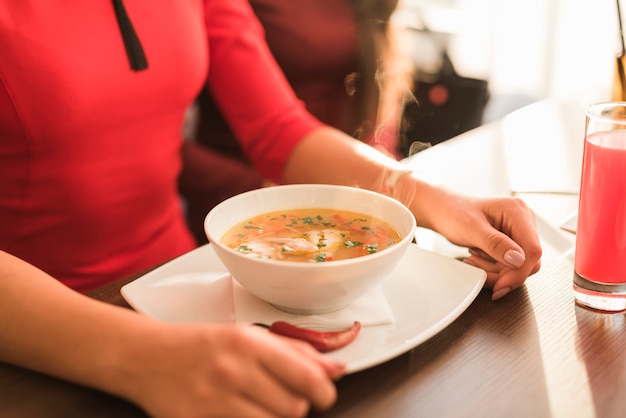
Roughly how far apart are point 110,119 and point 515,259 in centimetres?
79

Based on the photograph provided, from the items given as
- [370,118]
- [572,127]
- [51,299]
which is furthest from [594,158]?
Result: [370,118]

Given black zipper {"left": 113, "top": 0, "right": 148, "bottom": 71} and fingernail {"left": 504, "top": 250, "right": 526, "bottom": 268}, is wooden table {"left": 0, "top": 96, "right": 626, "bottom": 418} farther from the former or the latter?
black zipper {"left": 113, "top": 0, "right": 148, "bottom": 71}

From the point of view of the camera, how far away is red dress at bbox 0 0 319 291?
1167 millimetres

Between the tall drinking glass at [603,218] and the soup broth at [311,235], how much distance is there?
0.88 feet

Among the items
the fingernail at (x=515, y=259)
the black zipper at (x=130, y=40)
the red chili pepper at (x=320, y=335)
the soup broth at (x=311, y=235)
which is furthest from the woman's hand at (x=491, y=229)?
the black zipper at (x=130, y=40)

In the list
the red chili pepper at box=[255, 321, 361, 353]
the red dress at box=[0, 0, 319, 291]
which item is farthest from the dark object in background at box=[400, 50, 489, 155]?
the red chili pepper at box=[255, 321, 361, 353]

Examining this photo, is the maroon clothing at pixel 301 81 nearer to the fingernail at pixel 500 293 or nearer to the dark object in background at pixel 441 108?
the dark object in background at pixel 441 108

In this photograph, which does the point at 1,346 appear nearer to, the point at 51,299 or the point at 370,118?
the point at 51,299

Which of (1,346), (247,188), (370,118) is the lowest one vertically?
(247,188)

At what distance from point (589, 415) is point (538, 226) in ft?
1.68

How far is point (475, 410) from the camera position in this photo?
0.73m

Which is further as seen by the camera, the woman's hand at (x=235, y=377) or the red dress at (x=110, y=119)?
the red dress at (x=110, y=119)

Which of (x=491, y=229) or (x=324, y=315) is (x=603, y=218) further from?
(x=324, y=315)

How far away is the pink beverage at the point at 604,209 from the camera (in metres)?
0.90
